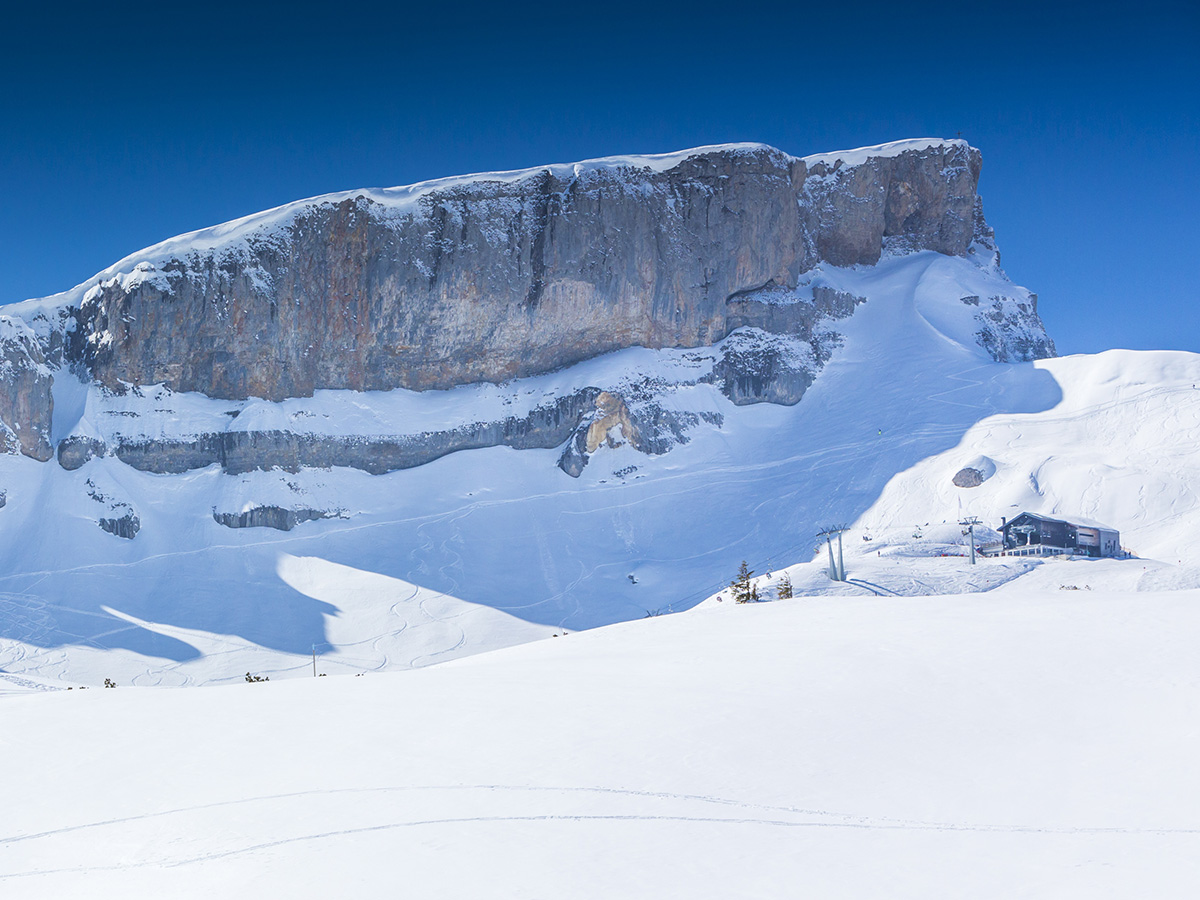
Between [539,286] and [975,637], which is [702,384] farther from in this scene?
[975,637]

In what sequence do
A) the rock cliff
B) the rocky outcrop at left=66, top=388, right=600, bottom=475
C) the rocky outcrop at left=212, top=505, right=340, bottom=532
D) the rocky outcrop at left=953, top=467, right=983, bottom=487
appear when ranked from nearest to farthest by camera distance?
1. the rocky outcrop at left=953, top=467, right=983, bottom=487
2. the rocky outcrop at left=212, top=505, right=340, bottom=532
3. the rocky outcrop at left=66, top=388, right=600, bottom=475
4. the rock cliff

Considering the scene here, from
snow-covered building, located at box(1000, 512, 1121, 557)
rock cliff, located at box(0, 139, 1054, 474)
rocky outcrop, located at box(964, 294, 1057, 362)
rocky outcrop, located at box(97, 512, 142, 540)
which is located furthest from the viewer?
rocky outcrop, located at box(964, 294, 1057, 362)

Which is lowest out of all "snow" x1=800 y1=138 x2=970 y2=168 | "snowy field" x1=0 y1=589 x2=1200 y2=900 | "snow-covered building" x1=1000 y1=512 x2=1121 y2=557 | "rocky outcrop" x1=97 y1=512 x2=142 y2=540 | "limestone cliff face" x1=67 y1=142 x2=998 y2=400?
"snowy field" x1=0 y1=589 x2=1200 y2=900

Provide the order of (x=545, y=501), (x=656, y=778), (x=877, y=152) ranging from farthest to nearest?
(x=877, y=152) < (x=545, y=501) < (x=656, y=778)

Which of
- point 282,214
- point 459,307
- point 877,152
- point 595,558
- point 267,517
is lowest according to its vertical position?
point 595,558

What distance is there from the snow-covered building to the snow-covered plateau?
2429 mm

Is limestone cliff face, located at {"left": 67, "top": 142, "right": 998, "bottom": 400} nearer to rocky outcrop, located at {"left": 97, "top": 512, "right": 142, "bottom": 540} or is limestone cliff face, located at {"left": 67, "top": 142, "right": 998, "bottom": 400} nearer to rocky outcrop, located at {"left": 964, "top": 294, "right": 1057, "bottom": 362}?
rocky outcrop, located at {"left": 97, "top": 512, "right": 142, "bottom": 540}

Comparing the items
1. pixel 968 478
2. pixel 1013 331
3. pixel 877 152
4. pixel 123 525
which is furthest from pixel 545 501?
pixel 877 152

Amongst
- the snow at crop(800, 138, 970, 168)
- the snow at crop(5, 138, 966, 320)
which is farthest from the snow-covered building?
the snow at crop(800, 138, 970, 168)

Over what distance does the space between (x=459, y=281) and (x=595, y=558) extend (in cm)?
2359

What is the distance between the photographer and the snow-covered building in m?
36.0

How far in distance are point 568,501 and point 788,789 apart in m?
47.8

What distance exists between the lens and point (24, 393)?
5825 centimetres

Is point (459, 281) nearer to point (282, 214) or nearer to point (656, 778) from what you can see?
point (282, 214)
